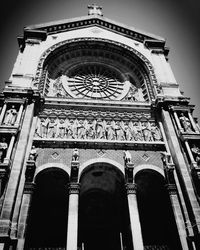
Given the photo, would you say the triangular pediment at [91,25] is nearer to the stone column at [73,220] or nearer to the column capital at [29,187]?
the column capital at [29,187]

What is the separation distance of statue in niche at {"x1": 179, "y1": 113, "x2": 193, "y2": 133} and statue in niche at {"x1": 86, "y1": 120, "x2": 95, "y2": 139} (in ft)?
15.7

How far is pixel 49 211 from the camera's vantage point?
38.1 feet

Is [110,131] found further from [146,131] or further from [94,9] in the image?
[94,9]

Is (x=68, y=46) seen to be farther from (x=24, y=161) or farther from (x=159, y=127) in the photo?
(x=24, y=161)

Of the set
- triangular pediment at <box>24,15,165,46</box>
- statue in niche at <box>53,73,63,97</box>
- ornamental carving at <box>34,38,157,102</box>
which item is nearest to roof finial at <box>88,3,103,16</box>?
triangular pediment at <box>24,15,165,46</box>

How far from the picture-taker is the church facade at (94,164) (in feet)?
30.4

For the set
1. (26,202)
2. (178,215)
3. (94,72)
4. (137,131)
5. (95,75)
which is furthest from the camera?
(94,72)

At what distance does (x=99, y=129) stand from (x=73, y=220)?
5027 millimetres

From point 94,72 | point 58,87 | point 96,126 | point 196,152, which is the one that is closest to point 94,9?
point 94,72

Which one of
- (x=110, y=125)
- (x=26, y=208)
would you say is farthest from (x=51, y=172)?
(x=110, y=125)

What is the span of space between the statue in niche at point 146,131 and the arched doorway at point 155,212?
6.55 ft

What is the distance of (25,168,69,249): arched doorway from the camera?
414 inches

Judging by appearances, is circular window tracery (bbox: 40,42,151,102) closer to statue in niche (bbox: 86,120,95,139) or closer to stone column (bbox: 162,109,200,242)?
statue in niche (bbox: 86,120,95,139)

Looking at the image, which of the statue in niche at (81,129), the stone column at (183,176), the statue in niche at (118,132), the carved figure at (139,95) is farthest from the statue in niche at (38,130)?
the carved figure at (139,95)
